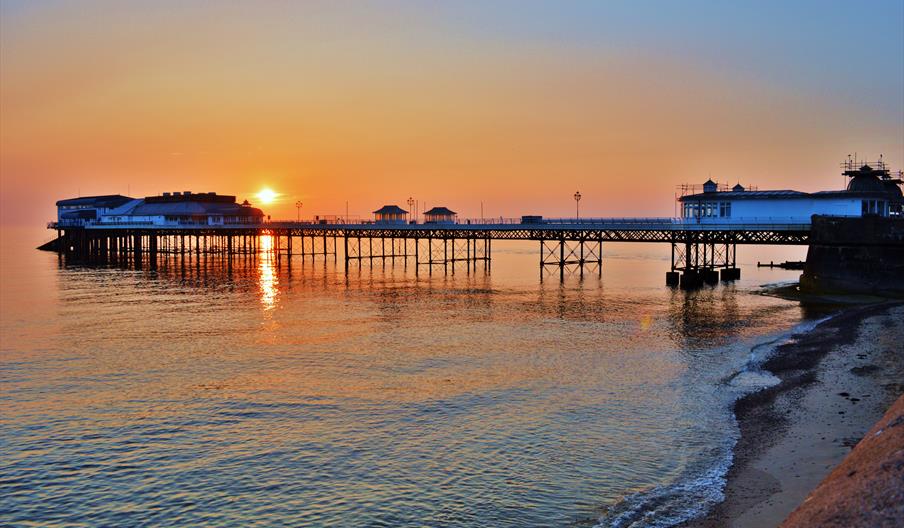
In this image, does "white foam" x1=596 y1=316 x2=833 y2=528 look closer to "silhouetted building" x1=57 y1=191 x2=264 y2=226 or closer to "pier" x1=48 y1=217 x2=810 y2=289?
"pier" x1=48 y1=217 x2=810 y2=289

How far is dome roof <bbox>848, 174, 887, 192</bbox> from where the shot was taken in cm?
6625

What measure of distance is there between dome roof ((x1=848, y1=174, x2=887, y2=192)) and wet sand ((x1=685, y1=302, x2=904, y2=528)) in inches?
1418

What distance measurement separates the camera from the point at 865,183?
66750mm

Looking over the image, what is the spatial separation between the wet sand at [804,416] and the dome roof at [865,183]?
118 ft

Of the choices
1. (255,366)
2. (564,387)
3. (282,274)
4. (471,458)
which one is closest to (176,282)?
(282,274)

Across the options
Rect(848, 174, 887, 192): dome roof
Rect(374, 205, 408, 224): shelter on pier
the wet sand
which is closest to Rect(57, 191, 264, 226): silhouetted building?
Rect(374, 205, 408, 224): shelter on pier

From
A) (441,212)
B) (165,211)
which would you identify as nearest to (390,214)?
(441,212)

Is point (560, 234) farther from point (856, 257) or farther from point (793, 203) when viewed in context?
point (856, 257)

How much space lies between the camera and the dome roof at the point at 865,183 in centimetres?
6625

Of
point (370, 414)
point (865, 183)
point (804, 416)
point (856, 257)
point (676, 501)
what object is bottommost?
point (676, 501)

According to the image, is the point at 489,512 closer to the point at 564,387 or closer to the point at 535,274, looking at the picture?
the point at 564,387

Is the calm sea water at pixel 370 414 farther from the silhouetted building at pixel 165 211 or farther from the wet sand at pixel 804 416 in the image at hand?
the silhouetted building at pixel 165 211

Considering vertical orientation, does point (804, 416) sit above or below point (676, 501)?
above

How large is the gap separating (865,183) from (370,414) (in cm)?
6270
